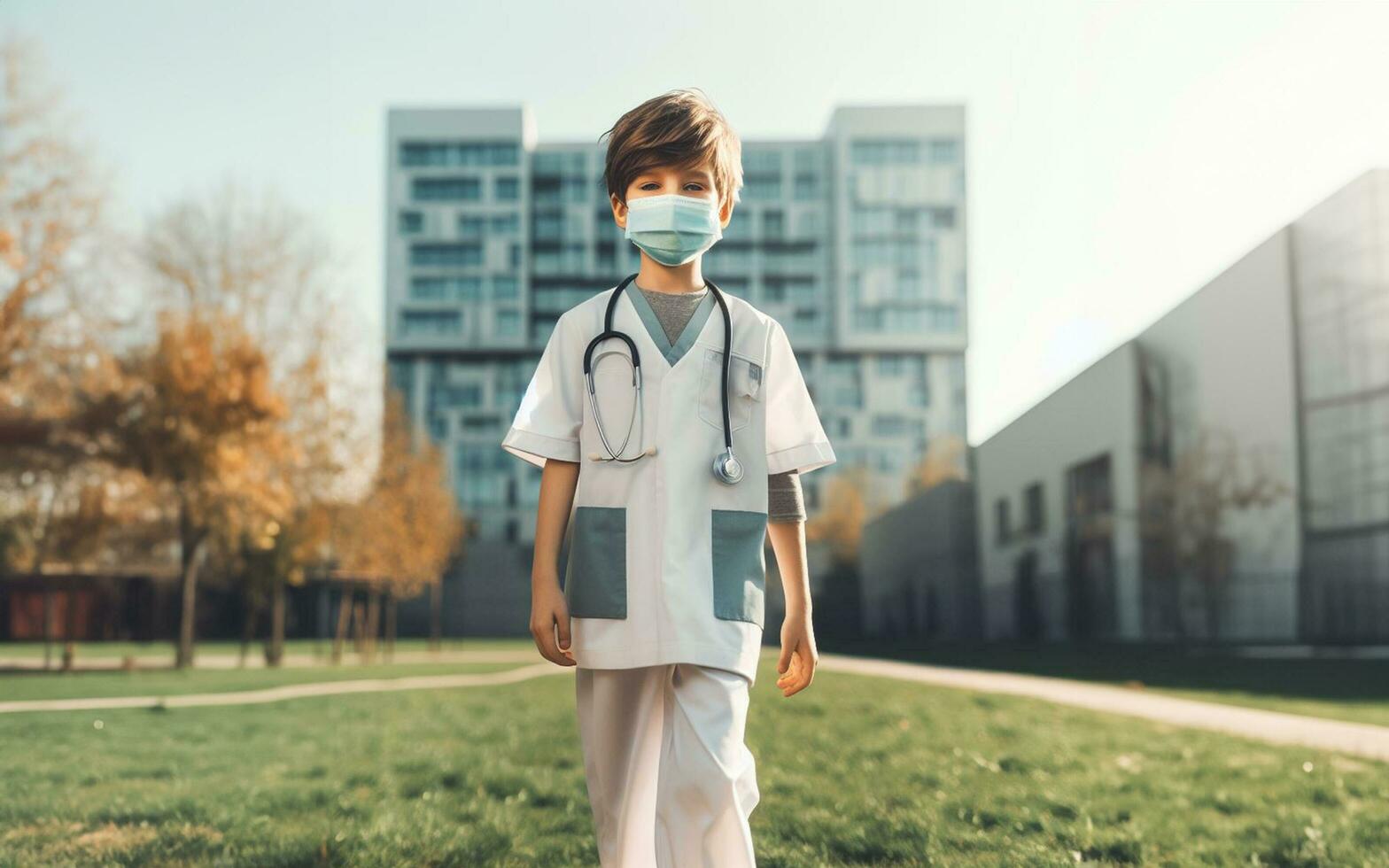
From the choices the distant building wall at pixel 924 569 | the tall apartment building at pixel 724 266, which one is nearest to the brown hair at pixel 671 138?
the distant building wall at pixel 924 569

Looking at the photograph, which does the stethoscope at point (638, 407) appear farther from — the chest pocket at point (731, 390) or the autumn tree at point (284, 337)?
the autumn tree at point (284, 337)

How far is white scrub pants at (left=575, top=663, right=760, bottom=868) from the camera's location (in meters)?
2.49

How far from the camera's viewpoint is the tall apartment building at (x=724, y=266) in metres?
65.9

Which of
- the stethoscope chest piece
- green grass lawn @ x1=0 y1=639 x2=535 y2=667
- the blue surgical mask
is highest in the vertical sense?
the blue surgical mask

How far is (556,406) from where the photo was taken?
9.12 feet

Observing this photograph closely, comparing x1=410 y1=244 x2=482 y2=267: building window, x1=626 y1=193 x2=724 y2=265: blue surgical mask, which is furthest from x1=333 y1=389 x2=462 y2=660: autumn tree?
x1=410 y1=244 x2=482 y2=267: building window

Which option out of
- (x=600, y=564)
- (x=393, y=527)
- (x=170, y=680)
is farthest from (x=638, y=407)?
(x=393, y=527)

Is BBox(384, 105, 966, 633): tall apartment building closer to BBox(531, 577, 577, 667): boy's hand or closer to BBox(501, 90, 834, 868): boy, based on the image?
BBox(501, 90, 834, 868): boy

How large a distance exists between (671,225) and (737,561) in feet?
2.27

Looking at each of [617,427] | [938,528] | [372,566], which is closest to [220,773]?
[617,427]

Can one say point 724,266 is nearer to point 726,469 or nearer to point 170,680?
point 170,680

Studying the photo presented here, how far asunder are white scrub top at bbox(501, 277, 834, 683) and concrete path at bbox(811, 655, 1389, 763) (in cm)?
571

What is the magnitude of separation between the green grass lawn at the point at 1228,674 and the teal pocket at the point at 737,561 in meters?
8.46

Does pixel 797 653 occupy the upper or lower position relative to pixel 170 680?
upper
